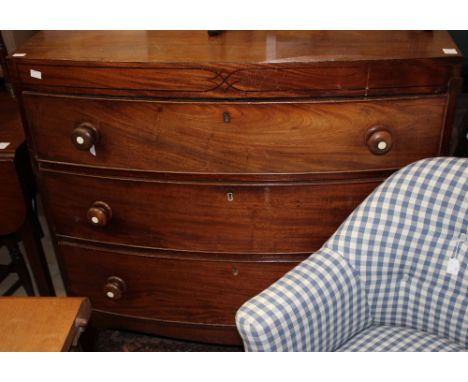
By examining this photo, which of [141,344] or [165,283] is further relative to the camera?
[141,344]

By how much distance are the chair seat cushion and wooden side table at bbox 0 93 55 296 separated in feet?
3.54

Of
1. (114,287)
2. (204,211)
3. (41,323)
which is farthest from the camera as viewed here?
(114,287)

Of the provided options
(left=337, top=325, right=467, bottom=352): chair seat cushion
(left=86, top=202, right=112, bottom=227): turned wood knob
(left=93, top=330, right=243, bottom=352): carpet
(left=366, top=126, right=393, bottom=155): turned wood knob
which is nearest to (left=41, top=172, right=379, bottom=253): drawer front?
(left=86, top=202, right=112, bottom=227): turned wood knob

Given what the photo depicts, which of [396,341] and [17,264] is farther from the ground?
[396,341]

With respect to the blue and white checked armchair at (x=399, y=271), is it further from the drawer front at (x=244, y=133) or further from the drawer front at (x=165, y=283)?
the drawer front at (x=165, y=283)

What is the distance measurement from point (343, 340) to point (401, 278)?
228mm

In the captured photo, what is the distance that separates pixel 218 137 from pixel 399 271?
→ 23.7 inches

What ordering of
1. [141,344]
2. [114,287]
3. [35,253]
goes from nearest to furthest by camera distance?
[114,287], [35,253], [141,344]

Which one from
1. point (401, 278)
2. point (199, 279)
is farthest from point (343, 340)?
point (199, 279)

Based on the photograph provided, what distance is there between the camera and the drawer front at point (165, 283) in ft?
5.63

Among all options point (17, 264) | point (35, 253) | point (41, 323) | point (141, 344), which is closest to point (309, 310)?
point (41, 323)

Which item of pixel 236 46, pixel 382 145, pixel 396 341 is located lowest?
pixel 396 341

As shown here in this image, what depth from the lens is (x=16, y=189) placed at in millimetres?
1707

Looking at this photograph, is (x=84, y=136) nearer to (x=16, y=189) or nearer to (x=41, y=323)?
(x=16, y=189)
